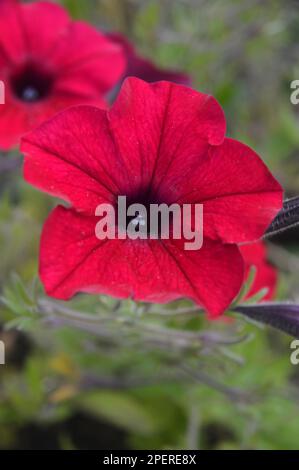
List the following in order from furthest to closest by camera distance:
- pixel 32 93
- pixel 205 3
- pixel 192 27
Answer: pixel 205 3, pixel 192 27, pixel 32 93

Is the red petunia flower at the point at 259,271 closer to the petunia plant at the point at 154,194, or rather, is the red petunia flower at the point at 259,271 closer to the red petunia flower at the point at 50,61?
the petunia plant at the point at 154,194

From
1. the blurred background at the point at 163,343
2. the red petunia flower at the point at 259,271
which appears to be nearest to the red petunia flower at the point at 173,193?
the blurred background at the point at 163,343

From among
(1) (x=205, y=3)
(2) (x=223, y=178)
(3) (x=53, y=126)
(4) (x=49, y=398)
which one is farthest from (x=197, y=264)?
(1) (x=205, y=3)

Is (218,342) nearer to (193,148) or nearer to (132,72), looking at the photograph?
(193,148)

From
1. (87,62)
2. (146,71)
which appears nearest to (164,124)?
(87,62)

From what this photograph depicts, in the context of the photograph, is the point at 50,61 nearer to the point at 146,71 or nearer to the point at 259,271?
the point at 146,71

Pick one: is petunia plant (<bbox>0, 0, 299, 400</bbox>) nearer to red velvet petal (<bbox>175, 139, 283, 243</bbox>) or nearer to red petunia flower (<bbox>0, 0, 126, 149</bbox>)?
red velvet petal (<bbox>175, 139, 283, 243</bbox>)
